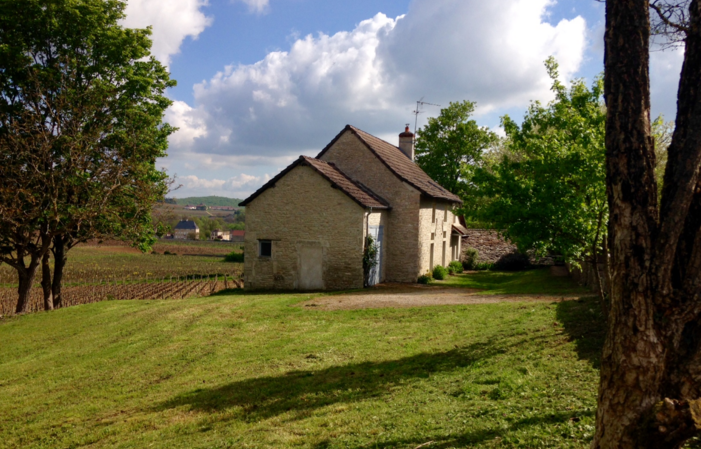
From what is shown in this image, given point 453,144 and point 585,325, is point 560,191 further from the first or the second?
point 453,144

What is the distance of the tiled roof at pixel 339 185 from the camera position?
23.1 meters

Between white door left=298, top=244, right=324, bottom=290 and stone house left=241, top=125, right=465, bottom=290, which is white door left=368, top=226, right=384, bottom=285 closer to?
stone house left=241, top=125, right=465, bottom=290

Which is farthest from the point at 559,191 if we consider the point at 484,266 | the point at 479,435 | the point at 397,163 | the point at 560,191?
the point at 484,266

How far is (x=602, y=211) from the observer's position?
31.5 ft

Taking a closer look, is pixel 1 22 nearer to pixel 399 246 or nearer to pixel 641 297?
pixel 399 246

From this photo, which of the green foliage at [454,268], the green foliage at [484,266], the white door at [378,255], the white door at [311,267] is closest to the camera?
the white door at [311,267]

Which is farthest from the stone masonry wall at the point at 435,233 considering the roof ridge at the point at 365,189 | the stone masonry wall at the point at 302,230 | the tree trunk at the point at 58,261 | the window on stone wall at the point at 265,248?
the tree trunk at the point at 58,261

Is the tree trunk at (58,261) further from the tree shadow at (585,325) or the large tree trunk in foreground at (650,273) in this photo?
the large tree trunk in foreground at (650,273)

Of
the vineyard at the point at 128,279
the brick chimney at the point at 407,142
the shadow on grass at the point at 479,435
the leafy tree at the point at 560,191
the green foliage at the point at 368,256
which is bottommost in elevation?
the vineyard at the point at 128,279

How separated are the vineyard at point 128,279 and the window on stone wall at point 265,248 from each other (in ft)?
19.0

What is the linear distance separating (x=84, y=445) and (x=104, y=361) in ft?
18.1

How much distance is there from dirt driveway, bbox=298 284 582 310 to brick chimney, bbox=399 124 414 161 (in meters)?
14.3

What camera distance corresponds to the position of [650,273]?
3982mm

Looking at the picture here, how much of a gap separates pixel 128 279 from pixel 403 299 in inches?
1208
